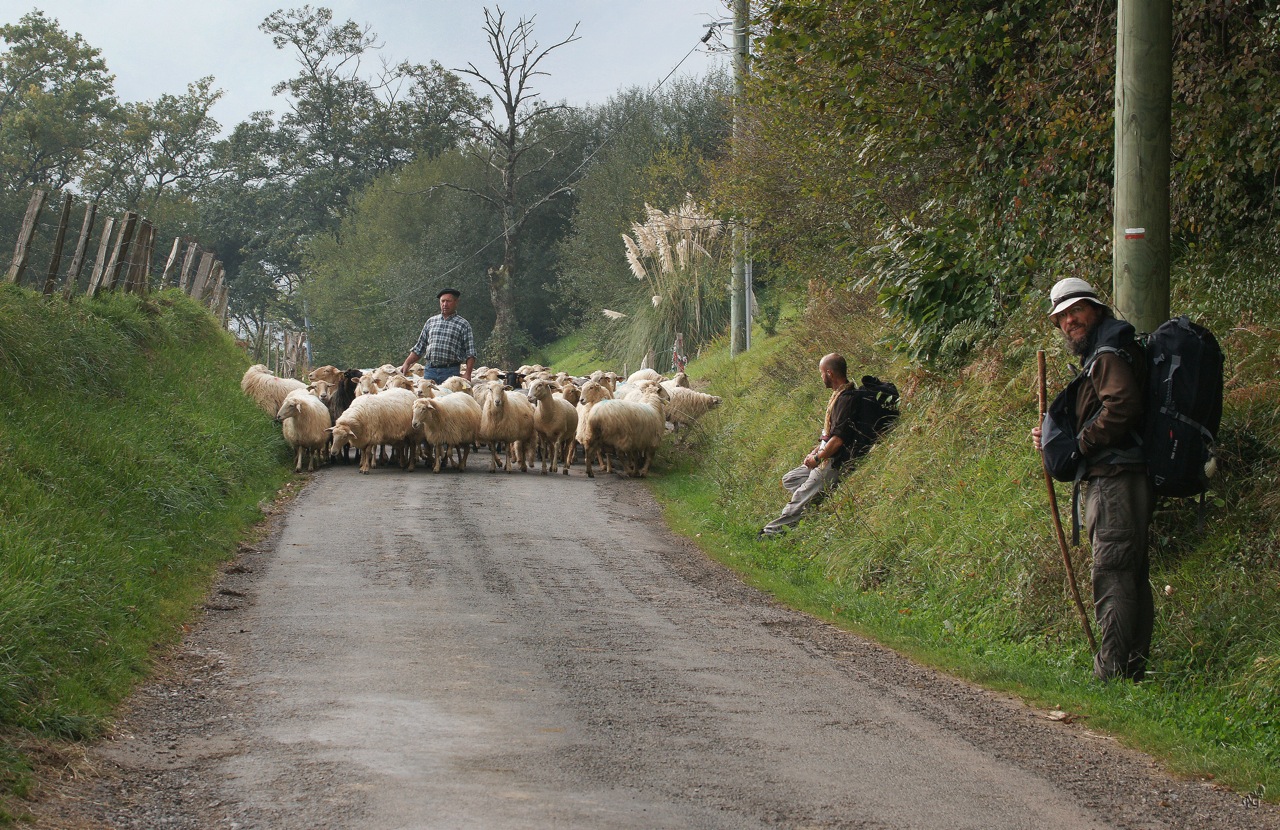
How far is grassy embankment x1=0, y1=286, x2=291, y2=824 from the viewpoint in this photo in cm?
583

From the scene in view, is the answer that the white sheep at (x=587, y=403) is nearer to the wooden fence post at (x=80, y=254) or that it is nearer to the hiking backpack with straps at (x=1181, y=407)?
the wooden fence post at (x=80, y=254)

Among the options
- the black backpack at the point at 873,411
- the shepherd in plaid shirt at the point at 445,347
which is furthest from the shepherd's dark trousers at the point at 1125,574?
the shepherd in plaid shirt at the point at 445,347

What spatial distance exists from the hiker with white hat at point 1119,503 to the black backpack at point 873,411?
5.46 meters

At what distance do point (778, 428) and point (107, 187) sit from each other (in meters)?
48.3

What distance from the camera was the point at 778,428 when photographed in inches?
651

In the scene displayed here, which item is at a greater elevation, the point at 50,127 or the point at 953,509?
the point at 50,127

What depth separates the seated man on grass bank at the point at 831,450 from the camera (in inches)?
477

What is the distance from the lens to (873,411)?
1270 centimetres

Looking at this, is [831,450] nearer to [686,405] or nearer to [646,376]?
[686,405]

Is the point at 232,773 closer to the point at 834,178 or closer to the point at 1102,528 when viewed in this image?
the point at 1102,528

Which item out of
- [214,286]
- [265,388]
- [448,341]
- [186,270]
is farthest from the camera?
[214,286]

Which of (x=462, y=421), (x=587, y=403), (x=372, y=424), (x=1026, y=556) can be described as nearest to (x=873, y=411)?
(x=1026, y=556)

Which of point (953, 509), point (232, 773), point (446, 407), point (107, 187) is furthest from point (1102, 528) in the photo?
point (107, 187)

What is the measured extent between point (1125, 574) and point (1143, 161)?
8.37 feet
